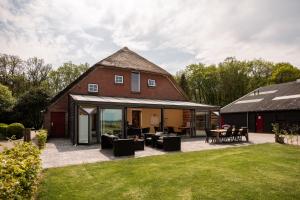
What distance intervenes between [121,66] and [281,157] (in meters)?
14.4

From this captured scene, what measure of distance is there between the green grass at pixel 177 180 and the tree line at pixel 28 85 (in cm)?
2107

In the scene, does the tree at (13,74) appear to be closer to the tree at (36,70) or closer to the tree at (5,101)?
the tree at (36,70)

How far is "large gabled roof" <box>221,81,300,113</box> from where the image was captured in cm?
2362

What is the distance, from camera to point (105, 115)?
1512 centimetres

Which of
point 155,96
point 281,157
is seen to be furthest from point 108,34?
point 281,157

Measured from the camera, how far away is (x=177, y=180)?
21.5 ft

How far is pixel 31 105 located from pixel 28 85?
1530 centimetres

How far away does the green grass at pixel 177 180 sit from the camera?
5.54 m

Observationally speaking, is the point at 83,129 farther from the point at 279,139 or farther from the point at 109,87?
the point at 279,139

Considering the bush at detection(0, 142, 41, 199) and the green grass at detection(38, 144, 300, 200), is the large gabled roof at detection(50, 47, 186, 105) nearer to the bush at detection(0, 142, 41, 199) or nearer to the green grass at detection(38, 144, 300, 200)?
the green grass at detection(38, 144, 300, 200)

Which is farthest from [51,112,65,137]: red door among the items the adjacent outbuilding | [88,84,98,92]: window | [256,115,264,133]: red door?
[256,115,264,133]: red door

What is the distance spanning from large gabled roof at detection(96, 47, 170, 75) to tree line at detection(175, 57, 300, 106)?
22.3 metres

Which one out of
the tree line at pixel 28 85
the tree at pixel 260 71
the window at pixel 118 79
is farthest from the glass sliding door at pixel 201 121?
the tree at pixel 260 71

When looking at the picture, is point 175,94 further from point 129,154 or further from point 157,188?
point 157,188
